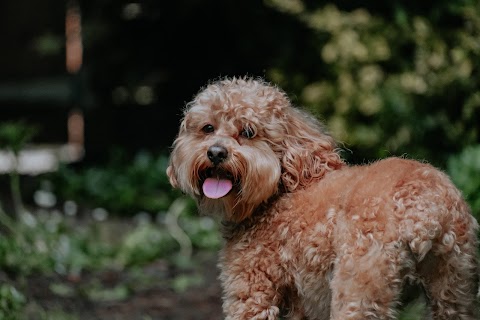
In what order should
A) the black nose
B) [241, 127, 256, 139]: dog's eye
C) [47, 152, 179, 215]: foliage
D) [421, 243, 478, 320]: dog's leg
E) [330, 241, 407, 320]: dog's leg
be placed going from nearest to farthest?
[330, 241, 407, 320]: dog's leg, [421, 243, 478, 320]: dog's leg, the black nose, [241, 127, 256, 139]: dog's eye, [47, 152, 179, 215]: foliage

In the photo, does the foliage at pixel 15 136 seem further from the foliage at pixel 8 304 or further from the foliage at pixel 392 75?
the foliage at pixel 392 75

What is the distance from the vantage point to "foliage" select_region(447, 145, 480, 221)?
186 inches

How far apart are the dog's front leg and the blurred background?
2.04ft

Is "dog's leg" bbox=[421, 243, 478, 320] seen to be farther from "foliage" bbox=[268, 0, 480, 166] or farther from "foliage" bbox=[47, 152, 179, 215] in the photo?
"foliage" bbox=[47, 152, 179, 215]

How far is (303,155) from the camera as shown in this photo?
3818 mm

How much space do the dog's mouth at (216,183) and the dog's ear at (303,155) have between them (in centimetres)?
26

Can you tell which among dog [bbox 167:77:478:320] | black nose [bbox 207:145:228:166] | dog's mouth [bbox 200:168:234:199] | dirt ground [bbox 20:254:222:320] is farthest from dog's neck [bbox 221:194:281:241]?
dirt ground [bbox 20:254:222:320]

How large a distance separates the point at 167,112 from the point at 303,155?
691cm

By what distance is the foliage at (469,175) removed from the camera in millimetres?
4715

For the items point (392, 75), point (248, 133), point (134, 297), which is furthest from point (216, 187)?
point (392, 75)

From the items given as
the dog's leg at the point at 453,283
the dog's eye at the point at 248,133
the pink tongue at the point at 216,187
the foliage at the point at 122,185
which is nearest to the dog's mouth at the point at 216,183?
the pink tongue at the point at 216,187

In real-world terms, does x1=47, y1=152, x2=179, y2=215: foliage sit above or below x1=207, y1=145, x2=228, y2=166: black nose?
below


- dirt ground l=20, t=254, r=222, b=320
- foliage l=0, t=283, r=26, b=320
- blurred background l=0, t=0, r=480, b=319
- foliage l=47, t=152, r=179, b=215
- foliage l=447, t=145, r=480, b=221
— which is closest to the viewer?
foliage l=0, t=283, r=26, b=320

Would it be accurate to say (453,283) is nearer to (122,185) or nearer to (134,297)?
(134,297)
